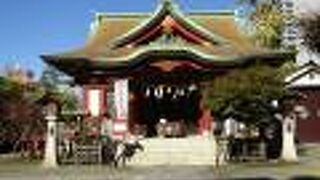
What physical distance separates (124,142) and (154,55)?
4.73 metres

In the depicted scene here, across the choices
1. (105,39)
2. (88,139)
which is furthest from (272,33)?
(88,139)

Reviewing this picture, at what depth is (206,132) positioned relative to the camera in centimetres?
4181

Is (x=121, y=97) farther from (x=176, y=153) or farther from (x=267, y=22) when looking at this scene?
(x=267, y=22)

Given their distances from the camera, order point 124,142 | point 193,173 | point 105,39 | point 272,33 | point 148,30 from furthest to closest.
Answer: point 272,33, point 105,39, point 148,30, point 124,142, point 193,173

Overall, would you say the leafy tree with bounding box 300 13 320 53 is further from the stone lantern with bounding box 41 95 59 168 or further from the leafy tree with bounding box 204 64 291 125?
the stone lantern with bounding box 41 95 59 168

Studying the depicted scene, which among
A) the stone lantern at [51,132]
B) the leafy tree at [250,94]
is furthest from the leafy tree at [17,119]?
the leafy tree at [250,94]

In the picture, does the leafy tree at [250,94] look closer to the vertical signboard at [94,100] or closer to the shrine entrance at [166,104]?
the shrine entrance at [166,104]

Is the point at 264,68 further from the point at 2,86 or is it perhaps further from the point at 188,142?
the point at 2,86

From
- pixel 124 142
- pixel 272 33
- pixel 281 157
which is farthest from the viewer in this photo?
pixel 272 33

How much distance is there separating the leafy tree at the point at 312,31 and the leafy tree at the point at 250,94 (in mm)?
2562

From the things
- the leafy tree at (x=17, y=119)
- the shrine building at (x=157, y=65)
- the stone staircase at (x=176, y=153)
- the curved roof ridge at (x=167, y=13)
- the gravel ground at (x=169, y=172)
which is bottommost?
the gravel ground at (x=169, y=172)

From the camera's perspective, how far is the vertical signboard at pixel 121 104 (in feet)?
137

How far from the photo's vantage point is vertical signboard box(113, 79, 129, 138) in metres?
41.8

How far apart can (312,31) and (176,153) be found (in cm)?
768
